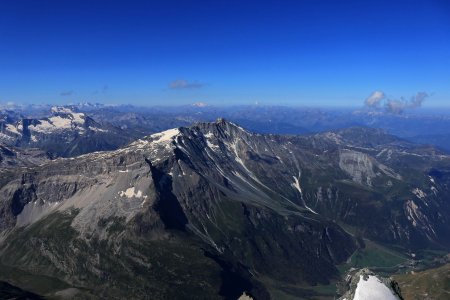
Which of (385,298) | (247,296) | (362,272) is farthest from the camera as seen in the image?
(247,296)

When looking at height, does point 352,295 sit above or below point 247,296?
above

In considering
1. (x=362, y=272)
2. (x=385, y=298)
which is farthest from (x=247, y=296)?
(x=385, y=298)

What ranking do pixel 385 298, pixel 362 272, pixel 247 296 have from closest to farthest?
pixel 385 298
pixel 362 272
pixel 247 296

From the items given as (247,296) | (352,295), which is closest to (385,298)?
(352,295)

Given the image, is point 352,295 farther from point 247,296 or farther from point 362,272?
point 247,296

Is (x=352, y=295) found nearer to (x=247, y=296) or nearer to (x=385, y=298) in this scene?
(x=385, y=298)

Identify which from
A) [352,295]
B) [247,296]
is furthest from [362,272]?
[247,296]

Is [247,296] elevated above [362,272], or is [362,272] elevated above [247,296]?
[362,272]

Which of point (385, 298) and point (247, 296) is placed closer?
point (385, 298)

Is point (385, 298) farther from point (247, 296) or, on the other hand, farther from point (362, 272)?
point (247, 296)

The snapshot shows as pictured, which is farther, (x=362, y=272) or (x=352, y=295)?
(x=362, y=272)
